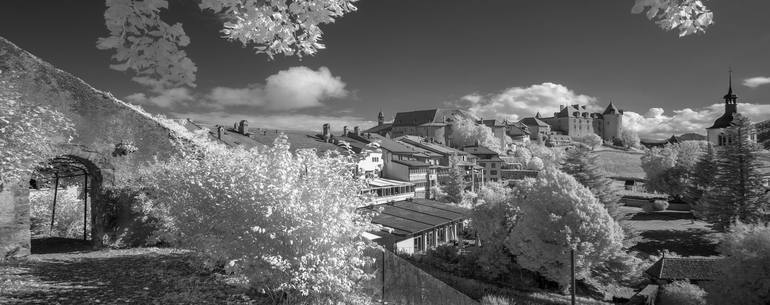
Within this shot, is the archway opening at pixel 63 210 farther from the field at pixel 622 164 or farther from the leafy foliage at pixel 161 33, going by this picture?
the field at pixel 622 164

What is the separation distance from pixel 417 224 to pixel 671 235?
29833mm

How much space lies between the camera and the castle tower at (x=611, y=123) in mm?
159125

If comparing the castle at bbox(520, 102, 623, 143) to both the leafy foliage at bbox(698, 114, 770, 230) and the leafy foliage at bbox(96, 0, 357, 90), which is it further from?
the leafy foliage at bbox(96, 0, 357, 90)

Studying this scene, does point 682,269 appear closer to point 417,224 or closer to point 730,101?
point 417,224

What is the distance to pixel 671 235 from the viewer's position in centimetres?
4206

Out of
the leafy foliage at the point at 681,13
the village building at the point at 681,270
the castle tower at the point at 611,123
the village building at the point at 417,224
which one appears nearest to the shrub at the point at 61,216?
the village building at the point at 417,224

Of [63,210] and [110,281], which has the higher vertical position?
[63,210]

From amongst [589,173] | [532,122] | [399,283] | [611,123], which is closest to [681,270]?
[589,173]

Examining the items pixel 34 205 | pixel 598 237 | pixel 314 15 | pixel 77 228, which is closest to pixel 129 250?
pixel 77 228

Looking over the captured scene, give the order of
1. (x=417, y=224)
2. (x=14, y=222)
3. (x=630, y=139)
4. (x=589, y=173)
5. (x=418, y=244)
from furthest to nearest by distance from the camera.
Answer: (x=630, y=139) < (x=589, y=173) < (x=418, y=244) < (x=417, y=224) < (x=14, y=222)

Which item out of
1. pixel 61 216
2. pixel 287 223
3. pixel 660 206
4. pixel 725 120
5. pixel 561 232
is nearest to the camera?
pixel 287 223

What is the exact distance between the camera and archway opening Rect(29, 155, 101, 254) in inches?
573

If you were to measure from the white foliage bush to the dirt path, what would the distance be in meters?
1.21

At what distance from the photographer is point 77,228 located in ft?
59.3
